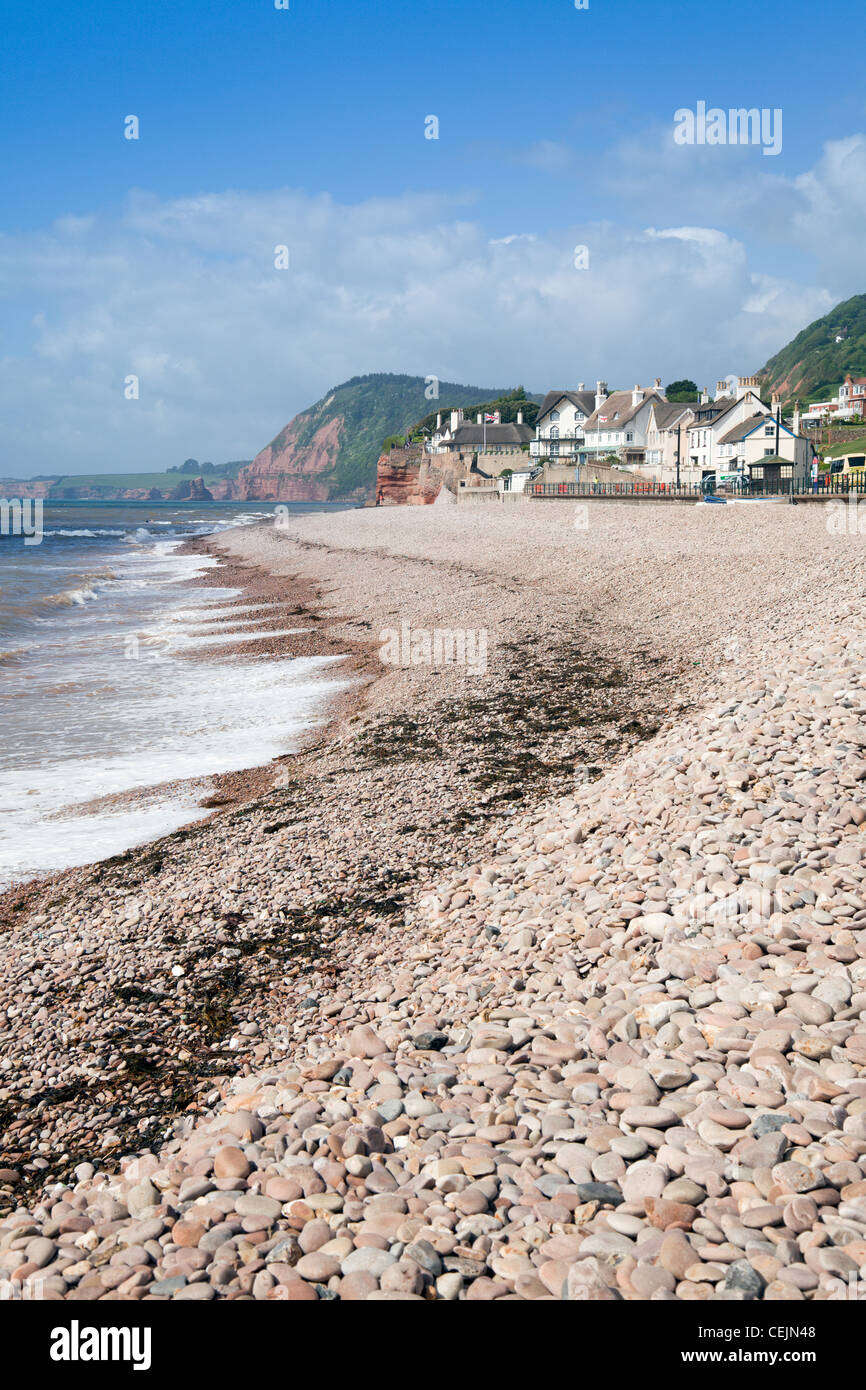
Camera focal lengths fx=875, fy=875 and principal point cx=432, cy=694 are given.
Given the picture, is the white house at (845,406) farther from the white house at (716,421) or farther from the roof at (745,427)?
the roof at (745,427)

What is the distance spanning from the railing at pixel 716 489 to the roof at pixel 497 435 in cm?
4174

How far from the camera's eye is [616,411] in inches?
3607

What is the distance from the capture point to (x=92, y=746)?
1245cm

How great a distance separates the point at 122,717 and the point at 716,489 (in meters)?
47.3

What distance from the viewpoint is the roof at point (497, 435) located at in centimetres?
10512

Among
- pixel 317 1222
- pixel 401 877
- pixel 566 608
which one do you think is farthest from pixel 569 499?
pixel 317 1222

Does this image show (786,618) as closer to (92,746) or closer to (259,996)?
A: (92,746)

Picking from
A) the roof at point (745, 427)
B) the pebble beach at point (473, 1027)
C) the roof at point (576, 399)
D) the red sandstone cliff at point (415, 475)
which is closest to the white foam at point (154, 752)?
the pebble beach at point (473, 1027)

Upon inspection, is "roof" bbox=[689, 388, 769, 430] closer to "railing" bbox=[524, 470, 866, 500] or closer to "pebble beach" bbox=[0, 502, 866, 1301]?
"railing" bbox=[524, 470, 866, 500]

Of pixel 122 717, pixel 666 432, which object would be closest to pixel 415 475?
pixel 666 432

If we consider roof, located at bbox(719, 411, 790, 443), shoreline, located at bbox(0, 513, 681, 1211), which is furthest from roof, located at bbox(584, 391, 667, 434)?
shoreline, located at bbox(0, 513, 681, 1211)

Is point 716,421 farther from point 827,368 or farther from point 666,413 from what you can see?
point 827,368

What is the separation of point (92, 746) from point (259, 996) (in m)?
7.75

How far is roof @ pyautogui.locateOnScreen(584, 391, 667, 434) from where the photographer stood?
3482 inches
